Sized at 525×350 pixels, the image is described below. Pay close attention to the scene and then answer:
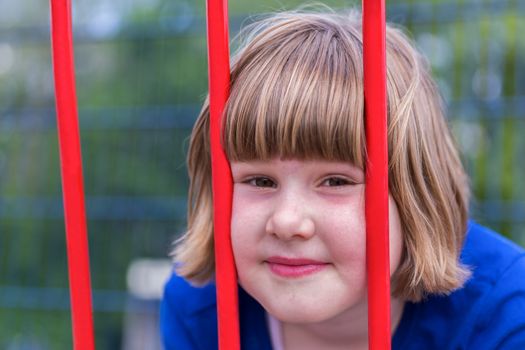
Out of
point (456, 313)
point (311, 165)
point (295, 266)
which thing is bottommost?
point (456, 313)

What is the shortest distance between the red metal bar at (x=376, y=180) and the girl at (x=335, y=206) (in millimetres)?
105

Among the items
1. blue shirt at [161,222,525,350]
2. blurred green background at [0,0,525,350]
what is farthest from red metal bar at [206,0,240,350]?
blurred green background at [0,0,525,350]

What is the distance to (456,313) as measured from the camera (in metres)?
1.10

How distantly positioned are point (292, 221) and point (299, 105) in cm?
13

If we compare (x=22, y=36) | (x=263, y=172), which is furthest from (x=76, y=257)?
(x=22, y=36)

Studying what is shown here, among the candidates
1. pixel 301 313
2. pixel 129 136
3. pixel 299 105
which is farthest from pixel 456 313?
pixel 129 136

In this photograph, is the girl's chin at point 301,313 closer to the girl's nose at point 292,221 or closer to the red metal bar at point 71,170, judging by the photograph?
the girl's nose at point 292,221

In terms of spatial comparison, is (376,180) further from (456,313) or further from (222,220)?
(456,313)

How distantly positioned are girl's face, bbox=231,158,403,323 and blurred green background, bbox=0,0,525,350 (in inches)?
63.9

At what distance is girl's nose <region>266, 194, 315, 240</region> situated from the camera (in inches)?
32.4

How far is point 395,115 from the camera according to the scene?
0.94 m

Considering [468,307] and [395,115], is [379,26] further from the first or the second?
[468,307]

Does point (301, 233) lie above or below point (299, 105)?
below

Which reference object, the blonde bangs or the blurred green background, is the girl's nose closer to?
the blonde bangs
